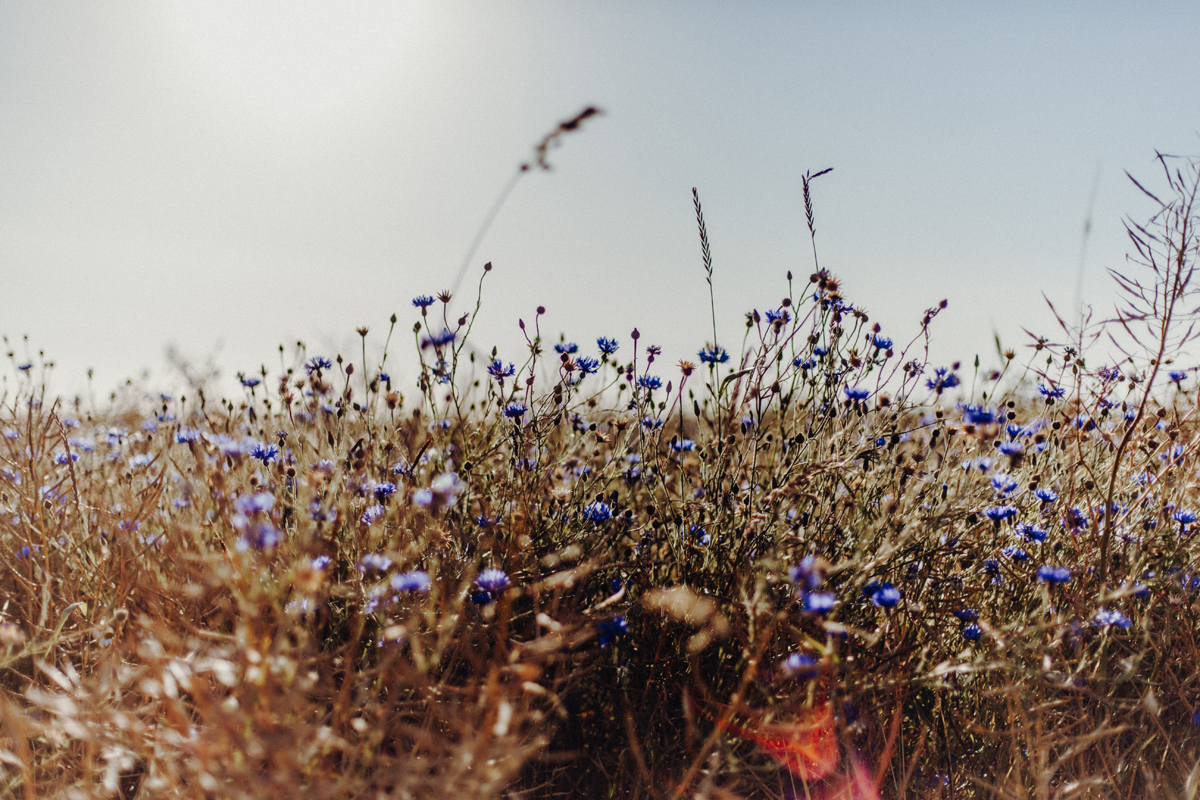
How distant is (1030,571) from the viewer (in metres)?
2.14

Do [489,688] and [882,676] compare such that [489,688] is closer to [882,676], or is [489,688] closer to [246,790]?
[246,790]

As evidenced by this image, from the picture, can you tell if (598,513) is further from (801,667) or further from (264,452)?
(264,452)

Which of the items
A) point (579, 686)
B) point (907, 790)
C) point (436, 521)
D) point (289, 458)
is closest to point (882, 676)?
point (907, 790)

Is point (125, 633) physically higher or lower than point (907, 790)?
higher

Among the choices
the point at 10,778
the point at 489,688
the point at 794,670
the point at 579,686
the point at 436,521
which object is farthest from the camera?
the point at 436,521

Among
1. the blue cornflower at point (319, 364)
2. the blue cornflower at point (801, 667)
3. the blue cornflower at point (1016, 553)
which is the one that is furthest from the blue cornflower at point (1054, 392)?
the blue cornflower at point (319, 364)

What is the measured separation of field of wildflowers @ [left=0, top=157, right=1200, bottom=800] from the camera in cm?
151

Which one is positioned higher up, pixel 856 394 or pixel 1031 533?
pixel 856 394

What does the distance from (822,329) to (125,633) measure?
235 cm

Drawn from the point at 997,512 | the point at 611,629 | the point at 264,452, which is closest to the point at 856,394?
the point at 997,512

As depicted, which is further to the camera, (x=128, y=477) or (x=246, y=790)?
(x=128, y=477)

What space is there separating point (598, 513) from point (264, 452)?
1.13 meters

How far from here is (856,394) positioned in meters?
2.22

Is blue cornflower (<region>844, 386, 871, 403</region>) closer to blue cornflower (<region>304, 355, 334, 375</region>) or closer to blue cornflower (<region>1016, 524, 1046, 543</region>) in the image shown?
blue cornflower (<region>1016, 524, 1046, 543</region>)
